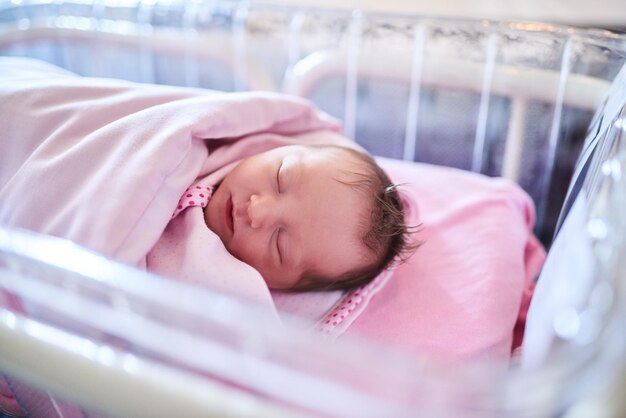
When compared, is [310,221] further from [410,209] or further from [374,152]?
[374,152]

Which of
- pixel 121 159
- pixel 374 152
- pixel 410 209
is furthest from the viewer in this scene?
pixel 374 152

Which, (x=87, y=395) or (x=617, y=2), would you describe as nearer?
(x=87, y=395)

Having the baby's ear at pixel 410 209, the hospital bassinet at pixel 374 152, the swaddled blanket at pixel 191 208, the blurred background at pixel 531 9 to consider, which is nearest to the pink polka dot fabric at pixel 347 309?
the swaddled blanket at pixel 191 208

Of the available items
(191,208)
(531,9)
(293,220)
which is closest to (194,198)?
(191,208)

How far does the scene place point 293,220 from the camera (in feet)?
2.15

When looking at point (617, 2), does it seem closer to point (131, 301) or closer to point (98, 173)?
point (98, 173)

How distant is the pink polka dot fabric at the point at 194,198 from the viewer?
67 centimetres

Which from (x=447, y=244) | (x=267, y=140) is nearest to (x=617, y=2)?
(x=447, y=244)

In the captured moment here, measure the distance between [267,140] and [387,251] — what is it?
0.23 meters

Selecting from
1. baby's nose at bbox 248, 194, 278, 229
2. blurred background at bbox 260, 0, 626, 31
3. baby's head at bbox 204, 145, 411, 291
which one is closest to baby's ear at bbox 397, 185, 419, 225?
baby's head at bbox 204, 145, 411, 291

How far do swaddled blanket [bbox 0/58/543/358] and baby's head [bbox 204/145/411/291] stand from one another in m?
0.03

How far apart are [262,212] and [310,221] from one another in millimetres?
53

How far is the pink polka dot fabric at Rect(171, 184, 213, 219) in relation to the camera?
26.3 inches

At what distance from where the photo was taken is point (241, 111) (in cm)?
76
